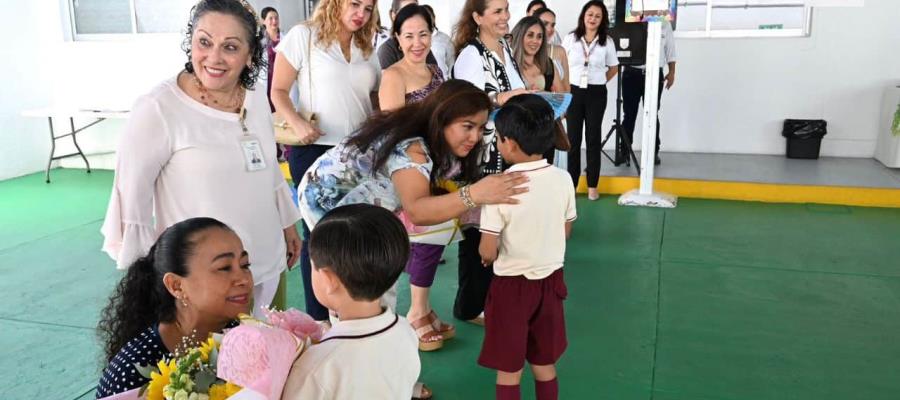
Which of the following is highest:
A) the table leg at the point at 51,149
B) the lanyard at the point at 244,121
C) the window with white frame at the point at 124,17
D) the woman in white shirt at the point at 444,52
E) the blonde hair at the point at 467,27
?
the window with white frame at the point at 124,17

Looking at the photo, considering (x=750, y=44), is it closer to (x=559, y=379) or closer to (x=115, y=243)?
(x=559, y=379)

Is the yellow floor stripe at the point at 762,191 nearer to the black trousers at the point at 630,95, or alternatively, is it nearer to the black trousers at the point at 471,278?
the black trousers at the point at 630,95

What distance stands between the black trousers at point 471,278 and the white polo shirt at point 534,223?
0.73m

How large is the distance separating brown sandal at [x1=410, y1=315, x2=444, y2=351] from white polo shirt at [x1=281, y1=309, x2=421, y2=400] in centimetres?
192

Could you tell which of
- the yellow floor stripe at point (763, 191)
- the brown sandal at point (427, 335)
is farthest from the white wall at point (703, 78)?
the brown sandal at point (427, 335)

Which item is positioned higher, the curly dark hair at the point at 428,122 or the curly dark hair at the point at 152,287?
the curly dark hair at the point at 428,122

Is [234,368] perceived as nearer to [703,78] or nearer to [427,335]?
[427,335]

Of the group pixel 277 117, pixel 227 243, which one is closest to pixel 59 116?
pixel 277 117

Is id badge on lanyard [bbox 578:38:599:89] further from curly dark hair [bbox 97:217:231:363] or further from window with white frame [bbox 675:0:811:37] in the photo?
curly dark hair [bbox 97:217:231:363]

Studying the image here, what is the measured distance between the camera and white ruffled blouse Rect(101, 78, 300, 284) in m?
1.99

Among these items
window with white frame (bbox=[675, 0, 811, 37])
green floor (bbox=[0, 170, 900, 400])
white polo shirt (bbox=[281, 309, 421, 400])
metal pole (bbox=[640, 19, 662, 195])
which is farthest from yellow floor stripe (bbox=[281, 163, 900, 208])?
white polo shirt (bbox=[281, 309, 421, 400])

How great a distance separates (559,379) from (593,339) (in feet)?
1.47

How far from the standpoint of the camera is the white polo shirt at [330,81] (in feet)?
10.5

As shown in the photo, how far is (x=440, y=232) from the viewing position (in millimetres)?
2943
